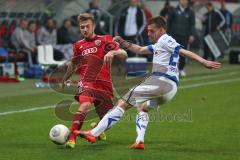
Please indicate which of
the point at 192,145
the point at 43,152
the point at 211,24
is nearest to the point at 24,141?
the point at 43,152

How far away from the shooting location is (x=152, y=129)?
1298cm

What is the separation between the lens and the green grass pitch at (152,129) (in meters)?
10.4

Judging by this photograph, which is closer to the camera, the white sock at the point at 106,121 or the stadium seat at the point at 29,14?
the white sock at the point at 106,121

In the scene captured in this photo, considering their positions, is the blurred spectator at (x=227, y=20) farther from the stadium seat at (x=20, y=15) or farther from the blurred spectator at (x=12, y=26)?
the blurred spectator at (x=12, y=26)

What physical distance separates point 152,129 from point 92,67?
2.11 m

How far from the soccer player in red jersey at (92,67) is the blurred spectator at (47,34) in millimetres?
12443

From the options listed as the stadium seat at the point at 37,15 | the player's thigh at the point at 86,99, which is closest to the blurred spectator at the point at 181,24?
the stadium seat at the point at 37,15

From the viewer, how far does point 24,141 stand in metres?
11.5

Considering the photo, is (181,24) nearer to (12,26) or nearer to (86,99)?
(12,26)

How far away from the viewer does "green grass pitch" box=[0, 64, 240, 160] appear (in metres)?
10.4

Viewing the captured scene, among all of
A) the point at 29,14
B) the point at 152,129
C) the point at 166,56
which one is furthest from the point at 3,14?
the point at 166,56

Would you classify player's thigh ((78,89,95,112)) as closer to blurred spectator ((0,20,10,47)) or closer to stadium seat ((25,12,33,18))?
blurred spectator ((0,20,10,47))

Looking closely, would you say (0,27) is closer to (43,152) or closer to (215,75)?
(215,75)

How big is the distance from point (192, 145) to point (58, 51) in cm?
1322
